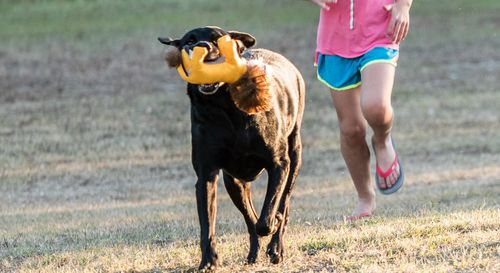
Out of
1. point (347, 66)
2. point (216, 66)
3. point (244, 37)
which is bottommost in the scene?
point (347, 66)

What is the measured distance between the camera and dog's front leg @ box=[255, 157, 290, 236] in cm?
614

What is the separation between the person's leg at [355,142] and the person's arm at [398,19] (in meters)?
0.51

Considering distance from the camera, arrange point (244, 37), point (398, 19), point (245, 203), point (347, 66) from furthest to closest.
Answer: point (347, 66), point (398, 19), point (245, 203), point (244, 37)

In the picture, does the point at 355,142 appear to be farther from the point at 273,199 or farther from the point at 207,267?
the point at 207,267

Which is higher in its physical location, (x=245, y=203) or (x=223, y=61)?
(x=223, y=61)

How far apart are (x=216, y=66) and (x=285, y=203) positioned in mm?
1256

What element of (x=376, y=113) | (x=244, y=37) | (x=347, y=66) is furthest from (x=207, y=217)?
(x=347, y=66)

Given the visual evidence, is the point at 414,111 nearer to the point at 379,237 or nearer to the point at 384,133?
the point at 384,133

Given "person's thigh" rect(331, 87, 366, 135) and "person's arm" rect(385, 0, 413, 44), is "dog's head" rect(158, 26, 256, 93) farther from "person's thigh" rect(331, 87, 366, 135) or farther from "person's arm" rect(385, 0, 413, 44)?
"person's thigh" rect(331, 87, 366, 135)

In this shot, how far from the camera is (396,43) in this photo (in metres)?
7.66

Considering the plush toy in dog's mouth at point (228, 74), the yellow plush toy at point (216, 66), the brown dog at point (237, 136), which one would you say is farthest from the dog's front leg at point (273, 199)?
the yellow plush toy at point (216, 66)

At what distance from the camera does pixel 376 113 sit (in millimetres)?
7543

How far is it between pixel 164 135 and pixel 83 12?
1256 cm

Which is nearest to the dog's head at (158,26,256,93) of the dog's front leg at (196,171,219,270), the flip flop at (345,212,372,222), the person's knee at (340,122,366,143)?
the dog's front leg at (196,171,219,270)
